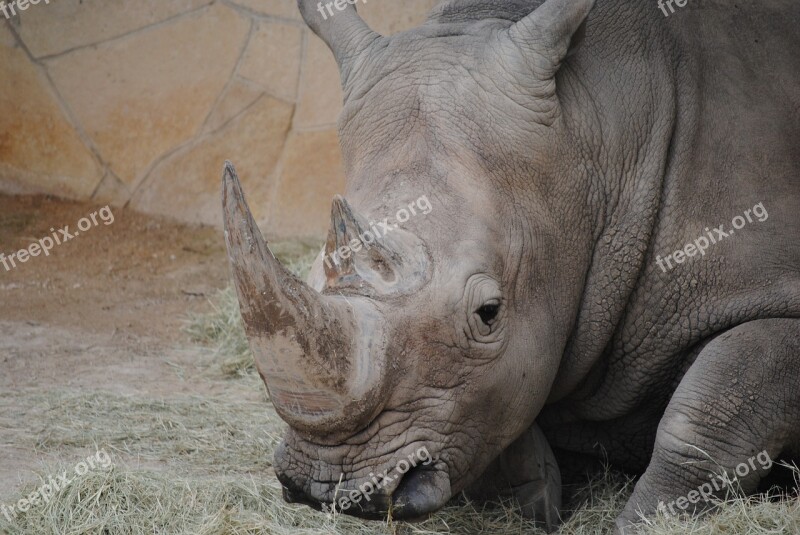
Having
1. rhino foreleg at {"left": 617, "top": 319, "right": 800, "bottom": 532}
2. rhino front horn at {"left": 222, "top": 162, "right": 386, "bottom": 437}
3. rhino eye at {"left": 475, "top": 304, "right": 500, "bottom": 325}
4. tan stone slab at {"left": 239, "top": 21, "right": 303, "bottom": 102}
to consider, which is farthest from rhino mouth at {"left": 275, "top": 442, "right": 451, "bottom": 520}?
tan stone slab at {"left": 239, "top": 21, "right": 303, "bottom": 102}

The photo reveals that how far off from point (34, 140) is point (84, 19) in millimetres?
998

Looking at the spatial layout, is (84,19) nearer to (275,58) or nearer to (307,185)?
(275,58)

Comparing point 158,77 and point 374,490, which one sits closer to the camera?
point 374,490

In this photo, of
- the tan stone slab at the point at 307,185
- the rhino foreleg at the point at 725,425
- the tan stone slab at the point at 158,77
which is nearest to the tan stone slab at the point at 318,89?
the tan stone slab at the point at 307,185

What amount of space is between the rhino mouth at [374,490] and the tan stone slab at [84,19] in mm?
5846

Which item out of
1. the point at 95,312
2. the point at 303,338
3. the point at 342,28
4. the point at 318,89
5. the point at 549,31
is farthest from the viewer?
the point at 318,89

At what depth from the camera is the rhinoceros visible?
3600mm

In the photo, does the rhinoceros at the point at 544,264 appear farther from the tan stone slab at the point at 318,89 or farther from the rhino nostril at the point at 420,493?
the tan stone slab at the point at 318,89

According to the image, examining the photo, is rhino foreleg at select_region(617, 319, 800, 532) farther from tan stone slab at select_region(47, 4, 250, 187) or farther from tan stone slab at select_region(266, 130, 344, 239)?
tan stone slab at select_region(47, 4, 250, 187)

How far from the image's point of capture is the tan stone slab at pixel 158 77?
28.8ft

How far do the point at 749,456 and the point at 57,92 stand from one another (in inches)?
256

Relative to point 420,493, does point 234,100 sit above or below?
above

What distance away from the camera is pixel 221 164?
866cm

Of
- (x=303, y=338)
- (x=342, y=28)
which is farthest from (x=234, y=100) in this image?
(x=303, y=338)
